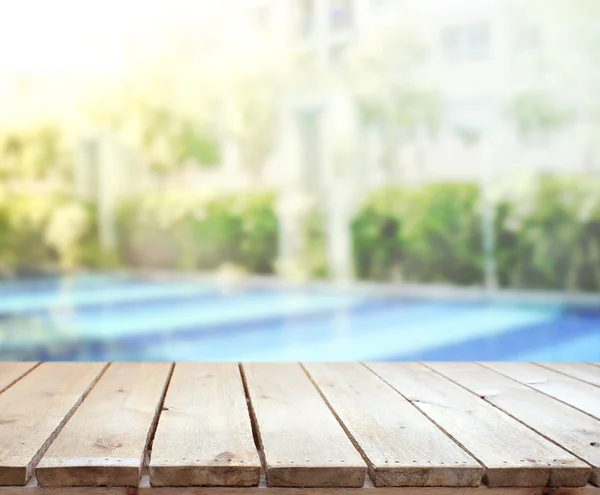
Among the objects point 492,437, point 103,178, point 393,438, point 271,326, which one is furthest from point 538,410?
point 103,178

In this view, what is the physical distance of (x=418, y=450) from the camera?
1.41 m

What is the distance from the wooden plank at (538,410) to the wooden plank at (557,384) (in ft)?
0.10

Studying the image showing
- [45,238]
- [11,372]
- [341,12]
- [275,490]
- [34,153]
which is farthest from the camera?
[34,153]

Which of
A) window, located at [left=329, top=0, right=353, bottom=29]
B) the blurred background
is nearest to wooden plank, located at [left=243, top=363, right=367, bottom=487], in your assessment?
the blurred background

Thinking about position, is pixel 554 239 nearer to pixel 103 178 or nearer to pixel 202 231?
pixel 202 231

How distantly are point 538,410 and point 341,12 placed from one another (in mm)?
10467

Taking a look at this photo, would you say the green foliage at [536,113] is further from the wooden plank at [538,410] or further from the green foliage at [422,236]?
the wooden plank at [538,410]

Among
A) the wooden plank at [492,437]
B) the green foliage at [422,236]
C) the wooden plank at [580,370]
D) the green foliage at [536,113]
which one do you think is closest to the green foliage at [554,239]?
the green foliage at [422,236]

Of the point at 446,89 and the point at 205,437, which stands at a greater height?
the point at 446,89

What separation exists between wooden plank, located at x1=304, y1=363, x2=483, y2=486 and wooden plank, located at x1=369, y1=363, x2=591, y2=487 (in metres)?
0.03

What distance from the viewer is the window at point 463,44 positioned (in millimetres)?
10977

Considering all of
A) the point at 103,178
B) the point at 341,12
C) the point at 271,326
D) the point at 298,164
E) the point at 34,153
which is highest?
the point at 341,12

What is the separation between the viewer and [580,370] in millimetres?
2260

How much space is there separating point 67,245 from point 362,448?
36.1 ft
